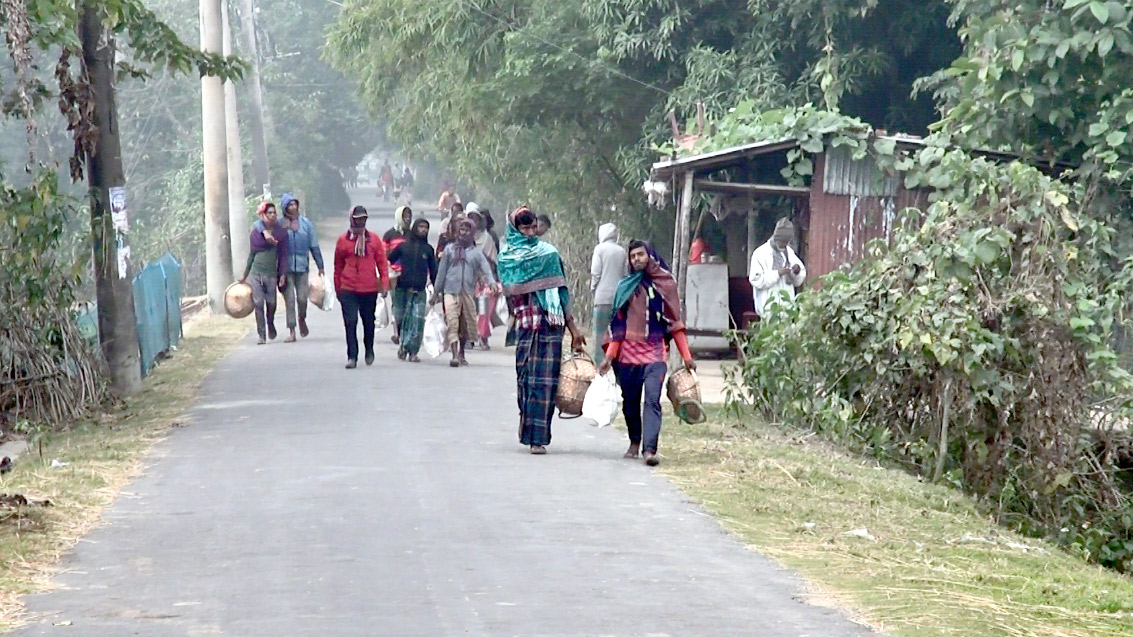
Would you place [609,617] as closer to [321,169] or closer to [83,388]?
[83,388]

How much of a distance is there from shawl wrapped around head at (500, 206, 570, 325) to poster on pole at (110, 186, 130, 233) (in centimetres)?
506

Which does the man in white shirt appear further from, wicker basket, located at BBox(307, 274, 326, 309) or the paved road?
wicker basket, located at BBox(307, 274, 326, 309)

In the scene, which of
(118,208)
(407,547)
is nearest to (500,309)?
(118,208)

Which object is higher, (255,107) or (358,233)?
(255,107)

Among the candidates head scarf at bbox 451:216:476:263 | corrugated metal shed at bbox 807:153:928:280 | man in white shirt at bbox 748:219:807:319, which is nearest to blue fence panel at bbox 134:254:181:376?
head scarf at bbox 451:216:476:263

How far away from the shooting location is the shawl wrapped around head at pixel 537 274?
11.5m

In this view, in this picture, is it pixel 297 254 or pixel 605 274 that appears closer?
pixel 605 274

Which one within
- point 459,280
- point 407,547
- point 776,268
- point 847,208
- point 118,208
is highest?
point 118,208

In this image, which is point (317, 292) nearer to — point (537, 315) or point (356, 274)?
point (356, 274)

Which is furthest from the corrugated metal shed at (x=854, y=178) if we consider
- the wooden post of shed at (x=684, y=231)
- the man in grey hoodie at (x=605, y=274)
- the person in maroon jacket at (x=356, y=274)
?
the person in maroon jacket at (x=356, y=274)

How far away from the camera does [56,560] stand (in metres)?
8.11

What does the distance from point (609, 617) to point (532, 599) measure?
1.50ft

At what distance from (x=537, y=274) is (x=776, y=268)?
6532mm

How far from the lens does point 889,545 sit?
8859mm
